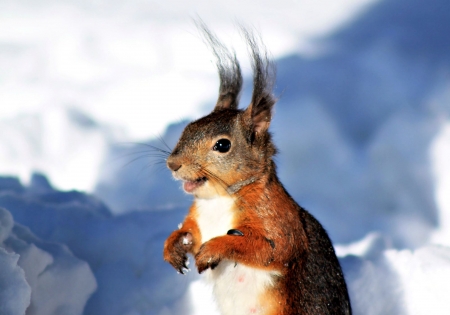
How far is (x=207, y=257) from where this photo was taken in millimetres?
1371

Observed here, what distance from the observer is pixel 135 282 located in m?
2.00

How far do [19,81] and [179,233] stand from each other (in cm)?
153

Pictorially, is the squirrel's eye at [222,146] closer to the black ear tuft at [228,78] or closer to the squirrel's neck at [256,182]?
the squirrel's neck at [256,182]

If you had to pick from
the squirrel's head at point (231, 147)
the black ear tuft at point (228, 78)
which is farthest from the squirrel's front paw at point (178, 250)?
the black ear tuft at point (228, 78)

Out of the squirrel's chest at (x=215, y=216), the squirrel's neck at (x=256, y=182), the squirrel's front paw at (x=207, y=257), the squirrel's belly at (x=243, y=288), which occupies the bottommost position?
the squirrel's front paw at (x=207, y=257)

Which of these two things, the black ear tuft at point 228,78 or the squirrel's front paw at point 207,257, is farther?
the black ear tuft at point 228,78

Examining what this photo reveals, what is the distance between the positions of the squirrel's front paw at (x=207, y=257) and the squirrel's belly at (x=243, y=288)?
0.09 m

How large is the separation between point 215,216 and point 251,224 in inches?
4.0

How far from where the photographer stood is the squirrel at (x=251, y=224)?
1415 millimetres

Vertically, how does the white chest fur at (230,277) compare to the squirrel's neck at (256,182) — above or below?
below

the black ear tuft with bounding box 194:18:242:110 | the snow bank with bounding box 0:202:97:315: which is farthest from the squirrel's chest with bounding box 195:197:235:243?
the snow bank with bounding box 0:202:97:315

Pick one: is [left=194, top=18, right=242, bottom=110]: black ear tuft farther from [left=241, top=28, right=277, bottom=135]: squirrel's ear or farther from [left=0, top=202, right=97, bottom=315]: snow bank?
[left=0, top=202, right=97, bottom=315]: snow bank

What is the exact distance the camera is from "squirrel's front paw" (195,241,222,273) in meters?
1.37

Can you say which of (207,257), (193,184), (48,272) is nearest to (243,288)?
(207,257)
